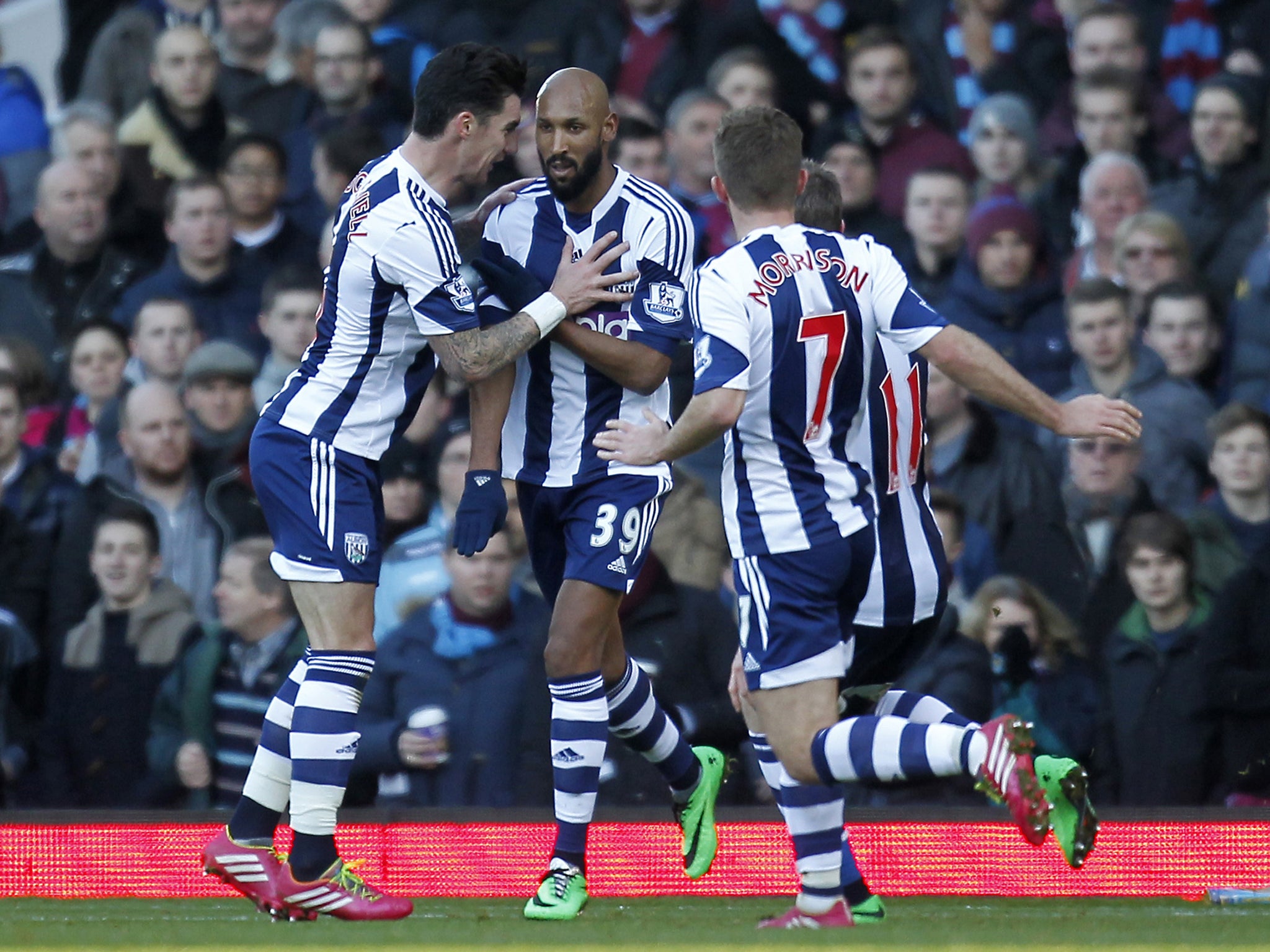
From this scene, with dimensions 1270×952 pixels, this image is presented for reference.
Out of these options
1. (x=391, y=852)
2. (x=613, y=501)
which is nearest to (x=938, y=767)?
(x=613, y=501)

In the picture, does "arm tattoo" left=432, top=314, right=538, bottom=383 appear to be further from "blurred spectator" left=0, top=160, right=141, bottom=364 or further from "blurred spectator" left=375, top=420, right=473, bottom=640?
"blurred spectator" left=0, top=160, right=141, bottom=364

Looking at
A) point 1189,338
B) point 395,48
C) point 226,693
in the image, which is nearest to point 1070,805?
point 1189,338

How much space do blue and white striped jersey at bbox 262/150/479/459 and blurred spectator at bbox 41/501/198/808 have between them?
2.56 metres

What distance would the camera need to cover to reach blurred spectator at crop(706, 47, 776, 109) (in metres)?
8.06

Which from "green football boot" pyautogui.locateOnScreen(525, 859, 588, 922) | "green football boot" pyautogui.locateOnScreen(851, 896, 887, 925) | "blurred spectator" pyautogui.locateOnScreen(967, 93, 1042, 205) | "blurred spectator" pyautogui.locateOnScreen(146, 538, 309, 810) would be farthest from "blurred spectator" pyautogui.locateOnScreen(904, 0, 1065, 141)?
"green football boot" pyautogui.locateOnScreen(525, 859, 588, 922)

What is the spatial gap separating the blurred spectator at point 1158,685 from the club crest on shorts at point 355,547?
3263 mm

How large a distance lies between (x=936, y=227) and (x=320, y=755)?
4004 millimetres

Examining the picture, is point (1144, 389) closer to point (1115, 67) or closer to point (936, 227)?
point (936, 227)

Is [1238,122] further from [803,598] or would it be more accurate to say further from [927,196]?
[803,598]

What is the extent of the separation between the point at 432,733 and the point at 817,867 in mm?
2435

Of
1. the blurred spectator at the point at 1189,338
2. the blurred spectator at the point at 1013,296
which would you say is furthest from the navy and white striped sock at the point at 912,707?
the blurred spectator at the point at 1189,338

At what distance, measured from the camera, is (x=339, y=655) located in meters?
5.01

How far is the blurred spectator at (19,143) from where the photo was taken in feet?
28.3

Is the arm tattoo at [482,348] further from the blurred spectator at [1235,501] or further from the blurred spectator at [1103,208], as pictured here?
the blurred spectator at [1103,208]
